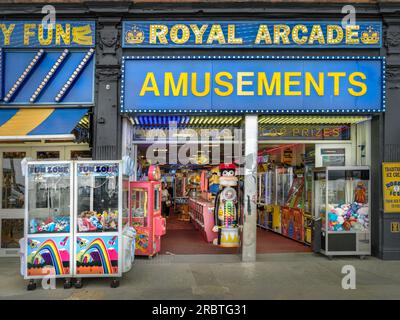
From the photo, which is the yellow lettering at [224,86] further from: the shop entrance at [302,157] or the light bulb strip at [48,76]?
the light bulb strip at [48,76]

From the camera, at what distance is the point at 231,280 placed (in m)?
7.25

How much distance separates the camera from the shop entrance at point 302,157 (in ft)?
33.3

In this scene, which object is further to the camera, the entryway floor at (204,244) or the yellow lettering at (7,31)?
the entryway floor at (204,244)

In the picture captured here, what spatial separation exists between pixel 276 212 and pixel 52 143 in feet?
24.0

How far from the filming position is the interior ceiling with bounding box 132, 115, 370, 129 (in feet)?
31.4

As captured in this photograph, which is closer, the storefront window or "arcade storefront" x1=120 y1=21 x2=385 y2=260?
"arcade storefront" x1=120 y1=21 x2=385 y2=260

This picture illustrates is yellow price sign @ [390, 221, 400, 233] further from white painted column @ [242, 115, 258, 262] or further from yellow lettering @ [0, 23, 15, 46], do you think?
yellow lettering @ [0, 23, 15, 46]

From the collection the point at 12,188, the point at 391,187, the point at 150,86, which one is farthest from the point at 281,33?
the point at 12,188

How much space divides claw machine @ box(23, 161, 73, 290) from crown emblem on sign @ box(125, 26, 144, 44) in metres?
3.56

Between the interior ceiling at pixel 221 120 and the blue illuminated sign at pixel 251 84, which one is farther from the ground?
the blue illuminated sign at pixel 251 84

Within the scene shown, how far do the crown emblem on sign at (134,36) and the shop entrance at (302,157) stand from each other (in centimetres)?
333

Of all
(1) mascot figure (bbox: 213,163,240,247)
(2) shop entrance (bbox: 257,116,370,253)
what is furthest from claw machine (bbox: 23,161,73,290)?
(2) shop entrance (bbox: 257,116,370,253)

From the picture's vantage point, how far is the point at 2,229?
31.8 ft

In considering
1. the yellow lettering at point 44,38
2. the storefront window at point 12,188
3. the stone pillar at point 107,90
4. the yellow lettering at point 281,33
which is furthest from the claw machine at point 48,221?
the yellow lettering at point 281,33
